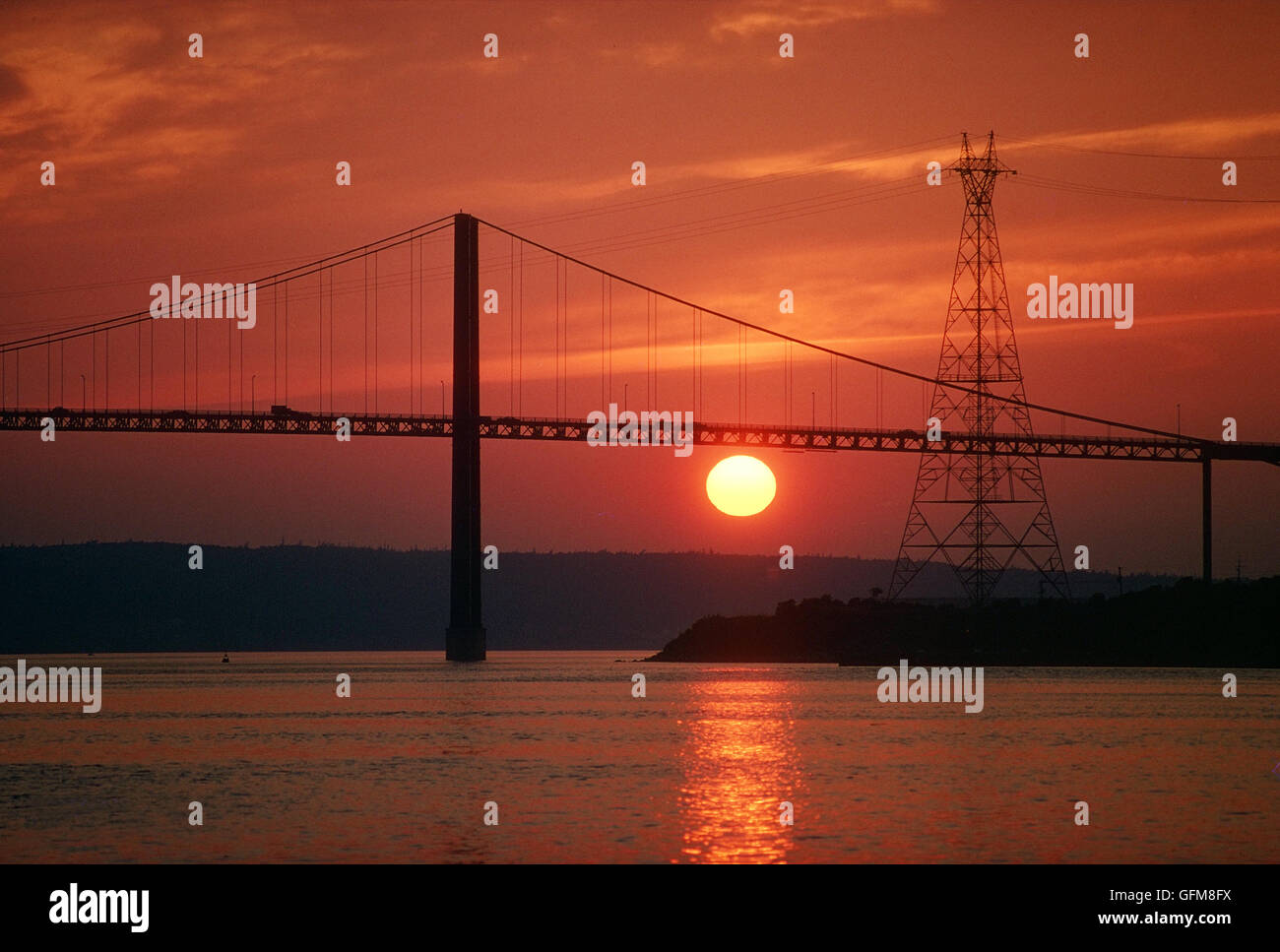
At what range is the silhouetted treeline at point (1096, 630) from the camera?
89.2 meters

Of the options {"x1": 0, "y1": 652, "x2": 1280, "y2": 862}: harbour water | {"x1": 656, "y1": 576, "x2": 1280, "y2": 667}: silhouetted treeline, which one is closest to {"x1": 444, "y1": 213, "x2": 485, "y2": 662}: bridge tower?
{"x1": 0, "y1": 652, "x2": 1280, "y2": 862}: harbour water

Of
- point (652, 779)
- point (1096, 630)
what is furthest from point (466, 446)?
point (652, 779)

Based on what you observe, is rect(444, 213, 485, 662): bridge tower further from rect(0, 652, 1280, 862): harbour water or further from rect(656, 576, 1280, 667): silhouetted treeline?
rect(656, 576, 1280, 667): silhouetted treeline

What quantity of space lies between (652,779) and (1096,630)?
207 feet

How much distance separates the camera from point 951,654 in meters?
91.3

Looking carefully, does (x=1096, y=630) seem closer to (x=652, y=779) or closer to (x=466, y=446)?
(x=466, y=446)

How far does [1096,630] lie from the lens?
304 feet

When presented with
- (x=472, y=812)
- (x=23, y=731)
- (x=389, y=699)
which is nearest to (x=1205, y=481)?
(x=389, y=699)

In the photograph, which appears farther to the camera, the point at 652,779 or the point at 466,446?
the point at 466,446

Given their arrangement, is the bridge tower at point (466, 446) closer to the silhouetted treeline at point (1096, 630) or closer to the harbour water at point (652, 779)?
the harbour water at point (652, 779)

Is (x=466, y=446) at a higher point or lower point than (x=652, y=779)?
higher
